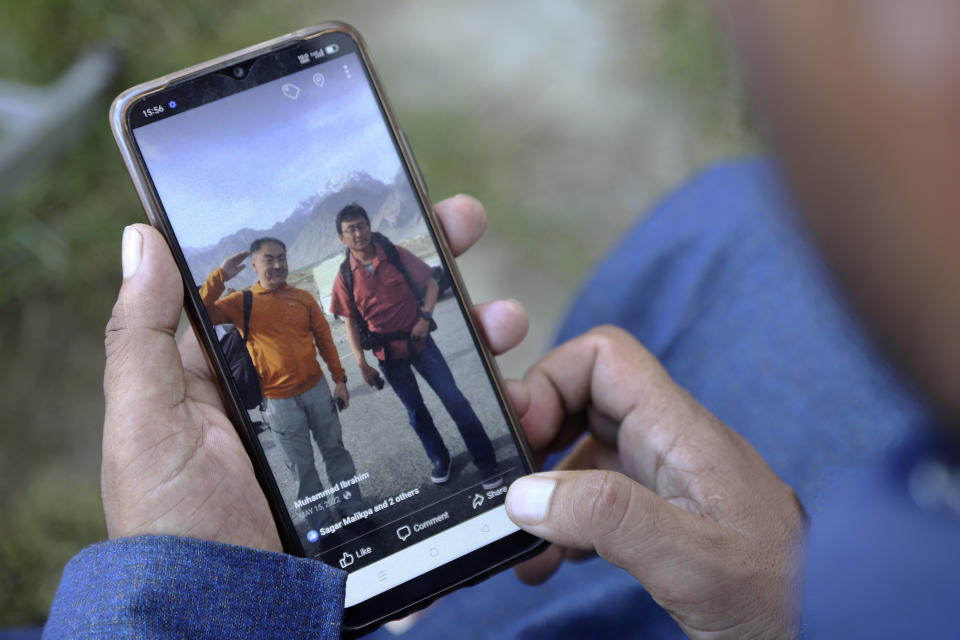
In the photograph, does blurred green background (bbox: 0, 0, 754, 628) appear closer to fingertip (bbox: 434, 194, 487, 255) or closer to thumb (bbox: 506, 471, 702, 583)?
fingertip (bbox: 434, 194, 487, 255)

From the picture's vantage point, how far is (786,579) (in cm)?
64

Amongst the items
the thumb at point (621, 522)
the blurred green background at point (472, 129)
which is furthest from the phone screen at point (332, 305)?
the blurred green background at point (472, 129)

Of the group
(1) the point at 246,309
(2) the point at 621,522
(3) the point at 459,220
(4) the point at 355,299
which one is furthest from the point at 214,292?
(2) the point at 621,522

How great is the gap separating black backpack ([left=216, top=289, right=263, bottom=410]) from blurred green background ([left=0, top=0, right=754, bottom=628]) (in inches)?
29.8

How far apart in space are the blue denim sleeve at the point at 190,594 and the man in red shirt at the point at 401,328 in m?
0.18

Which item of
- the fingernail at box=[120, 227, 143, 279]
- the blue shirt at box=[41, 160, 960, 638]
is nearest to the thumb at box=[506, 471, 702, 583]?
the blue shirt at box=[41, 160, 960, 638]

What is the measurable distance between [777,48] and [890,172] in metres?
0.06

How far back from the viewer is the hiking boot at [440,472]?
2.45ft

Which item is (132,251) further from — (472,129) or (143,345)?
(472,129)

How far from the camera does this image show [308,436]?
725 mm

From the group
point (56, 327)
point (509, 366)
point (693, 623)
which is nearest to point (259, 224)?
point (693, 623)

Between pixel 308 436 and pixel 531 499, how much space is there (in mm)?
228

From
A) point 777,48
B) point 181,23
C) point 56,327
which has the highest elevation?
point 181,23

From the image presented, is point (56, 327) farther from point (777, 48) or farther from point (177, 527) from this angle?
point (777, 48)
